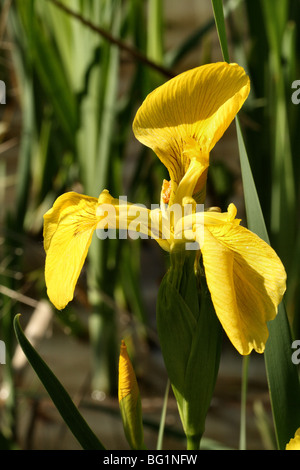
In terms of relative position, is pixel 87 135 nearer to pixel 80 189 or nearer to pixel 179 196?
pixel 80 189

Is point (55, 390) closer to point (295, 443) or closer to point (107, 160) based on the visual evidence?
point (295, 443)

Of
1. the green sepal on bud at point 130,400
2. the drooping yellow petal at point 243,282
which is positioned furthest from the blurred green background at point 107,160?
the drooping yellow petal at point 243,282

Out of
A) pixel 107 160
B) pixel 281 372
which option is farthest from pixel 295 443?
pixel 107 160

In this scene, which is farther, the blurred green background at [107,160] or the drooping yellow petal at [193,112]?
the blurred green background at [107,160]

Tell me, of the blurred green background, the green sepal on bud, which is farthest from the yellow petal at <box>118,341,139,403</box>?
→ the blurred green background

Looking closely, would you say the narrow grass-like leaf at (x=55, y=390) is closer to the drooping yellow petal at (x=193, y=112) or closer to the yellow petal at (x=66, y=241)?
the yellow petal at (x=66, y=241)

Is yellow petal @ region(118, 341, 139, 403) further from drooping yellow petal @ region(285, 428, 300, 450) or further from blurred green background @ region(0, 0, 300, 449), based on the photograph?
blurred green background @ region(0, 0, 300, 449)
